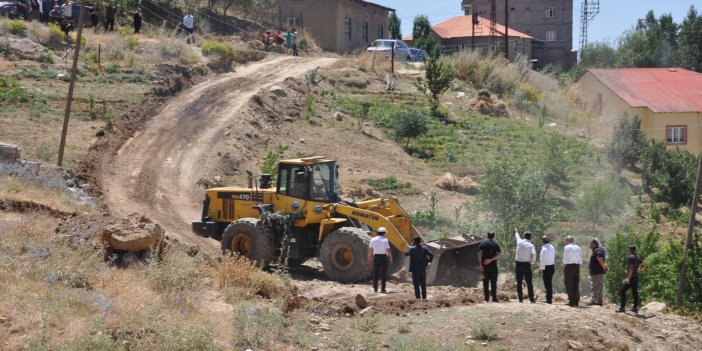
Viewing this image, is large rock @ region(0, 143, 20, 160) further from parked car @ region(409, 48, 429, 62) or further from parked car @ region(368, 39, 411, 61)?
parked car @ region(409, 48, 429, 62)

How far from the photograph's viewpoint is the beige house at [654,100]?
5172cm

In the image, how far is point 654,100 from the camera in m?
53.2

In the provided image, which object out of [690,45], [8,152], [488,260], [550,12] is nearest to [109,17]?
[8,152]

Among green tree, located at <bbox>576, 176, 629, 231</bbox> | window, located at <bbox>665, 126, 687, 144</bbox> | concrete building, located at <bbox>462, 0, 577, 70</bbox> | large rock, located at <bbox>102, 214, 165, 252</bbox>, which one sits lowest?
green tree, located at <bbox>576, 176, 629, 231</bbox>

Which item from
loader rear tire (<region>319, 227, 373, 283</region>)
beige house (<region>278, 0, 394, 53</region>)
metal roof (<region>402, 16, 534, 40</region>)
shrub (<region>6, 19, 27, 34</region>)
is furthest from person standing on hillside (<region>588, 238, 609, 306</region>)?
metal roof (<region>402, 16, 534, 40</region>)

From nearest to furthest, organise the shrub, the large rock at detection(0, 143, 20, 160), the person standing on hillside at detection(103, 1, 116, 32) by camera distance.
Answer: the large rock at detection(0, 143, 20, 160), the shrub, the person standing on hillside at detection(103, 1, 116, 32)

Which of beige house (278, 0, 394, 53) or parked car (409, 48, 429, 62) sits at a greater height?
beige house (278, 0, 394, 53)

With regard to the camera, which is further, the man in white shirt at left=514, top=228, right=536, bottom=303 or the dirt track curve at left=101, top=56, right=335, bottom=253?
the dirt track curve at left=101, top=56, right=335, bottom=253

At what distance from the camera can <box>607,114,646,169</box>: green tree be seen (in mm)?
41081

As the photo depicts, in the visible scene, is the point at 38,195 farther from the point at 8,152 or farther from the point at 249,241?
the point at 249,241

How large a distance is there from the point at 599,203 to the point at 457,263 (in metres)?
13.0

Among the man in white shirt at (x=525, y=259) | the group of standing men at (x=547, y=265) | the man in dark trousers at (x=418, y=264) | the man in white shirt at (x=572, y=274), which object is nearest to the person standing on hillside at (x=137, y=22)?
the man in dark trousers at (x=418, y=264)

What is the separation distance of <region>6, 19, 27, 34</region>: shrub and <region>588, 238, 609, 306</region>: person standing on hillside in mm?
27683

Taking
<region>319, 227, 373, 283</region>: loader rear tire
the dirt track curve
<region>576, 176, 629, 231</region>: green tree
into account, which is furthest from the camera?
<region>576, 176, 629, 231</region>: green tree
